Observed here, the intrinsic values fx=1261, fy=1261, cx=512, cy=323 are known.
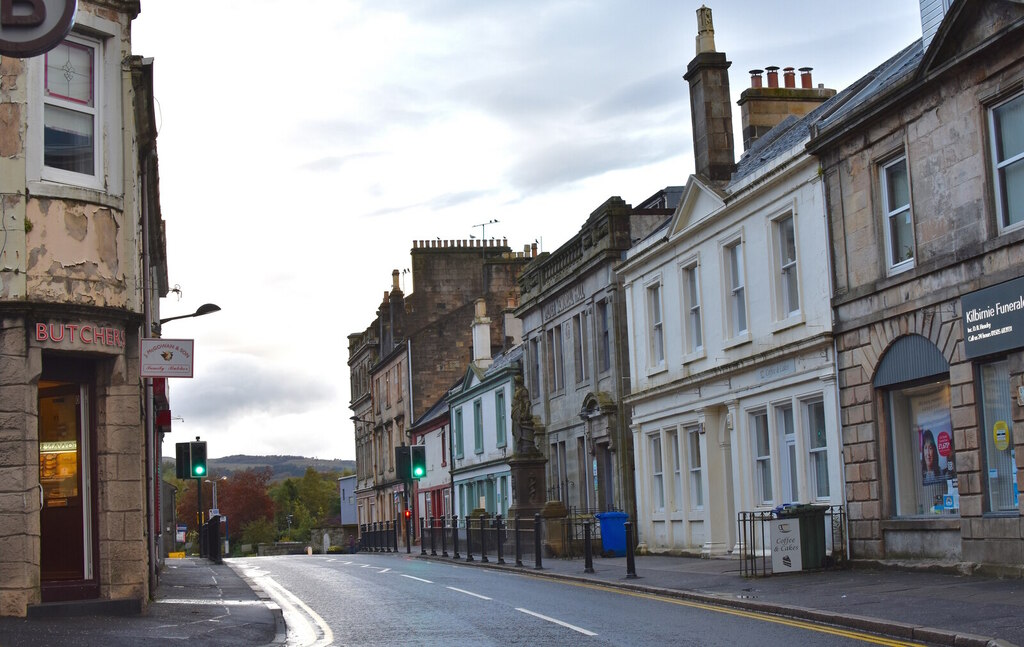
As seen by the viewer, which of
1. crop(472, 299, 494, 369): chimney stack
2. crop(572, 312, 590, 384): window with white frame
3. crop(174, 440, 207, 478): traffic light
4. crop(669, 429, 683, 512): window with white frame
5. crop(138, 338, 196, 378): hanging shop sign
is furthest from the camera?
crop(472, 299, 494, 369): chimney stack

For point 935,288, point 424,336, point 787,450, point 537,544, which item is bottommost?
point 537,544

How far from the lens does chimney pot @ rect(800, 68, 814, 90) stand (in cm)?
3225

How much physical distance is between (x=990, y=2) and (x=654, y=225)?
17.8m

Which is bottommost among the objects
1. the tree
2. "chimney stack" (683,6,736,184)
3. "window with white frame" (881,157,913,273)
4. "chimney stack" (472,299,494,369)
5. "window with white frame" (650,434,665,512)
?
the tree

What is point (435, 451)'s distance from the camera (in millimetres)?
61344

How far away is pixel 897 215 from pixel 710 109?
997cm

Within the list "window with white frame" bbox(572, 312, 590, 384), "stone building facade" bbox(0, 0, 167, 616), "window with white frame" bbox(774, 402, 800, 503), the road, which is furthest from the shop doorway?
"window with white frame" bbox(572, 312, 590, 384)

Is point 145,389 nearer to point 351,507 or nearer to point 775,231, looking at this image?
point 775,231

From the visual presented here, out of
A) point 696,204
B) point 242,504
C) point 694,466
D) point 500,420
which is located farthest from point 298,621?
point 242,504

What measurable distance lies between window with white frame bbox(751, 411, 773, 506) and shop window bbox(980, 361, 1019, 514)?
7.77m

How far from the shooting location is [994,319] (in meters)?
17.0

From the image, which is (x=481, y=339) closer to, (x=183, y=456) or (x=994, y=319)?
(x=183, y=456)

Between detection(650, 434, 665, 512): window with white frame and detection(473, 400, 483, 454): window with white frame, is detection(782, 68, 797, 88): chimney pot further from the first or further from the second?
detection(473, 400, 483, 454): window with white frame

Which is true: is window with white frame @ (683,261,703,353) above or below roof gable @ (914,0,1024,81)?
below
